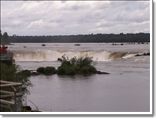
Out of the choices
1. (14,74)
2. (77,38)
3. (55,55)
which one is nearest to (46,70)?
(55,55)

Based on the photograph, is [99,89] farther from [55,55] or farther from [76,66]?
[55,55]

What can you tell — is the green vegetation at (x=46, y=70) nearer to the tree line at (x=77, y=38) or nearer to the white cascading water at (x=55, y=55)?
the white cascading water at (x=55, y=55)

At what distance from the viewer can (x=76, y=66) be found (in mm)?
4328

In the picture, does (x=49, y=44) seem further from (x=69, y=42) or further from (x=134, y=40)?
(x=134, y=40)

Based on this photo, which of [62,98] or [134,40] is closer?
[134,40]

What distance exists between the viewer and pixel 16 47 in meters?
4.18

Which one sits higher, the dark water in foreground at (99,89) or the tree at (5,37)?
the tree at (5,37)

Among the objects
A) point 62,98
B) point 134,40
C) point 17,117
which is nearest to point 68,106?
point 62,98

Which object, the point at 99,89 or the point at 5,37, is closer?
the point at 5,37

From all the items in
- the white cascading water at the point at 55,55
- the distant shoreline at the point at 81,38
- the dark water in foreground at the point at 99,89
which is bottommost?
the dark water in foreground at the point at 99,89

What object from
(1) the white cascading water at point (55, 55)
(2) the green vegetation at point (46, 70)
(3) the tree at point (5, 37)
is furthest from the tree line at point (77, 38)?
(2) the green vegetation at point (46, 70)

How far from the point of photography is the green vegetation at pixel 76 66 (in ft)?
14.0

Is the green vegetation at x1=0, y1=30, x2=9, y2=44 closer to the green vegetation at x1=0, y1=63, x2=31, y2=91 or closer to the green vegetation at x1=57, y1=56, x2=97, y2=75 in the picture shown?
the green vegetation at x1=0, y1=63, x2=31, y2=91

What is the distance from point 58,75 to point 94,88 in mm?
378
